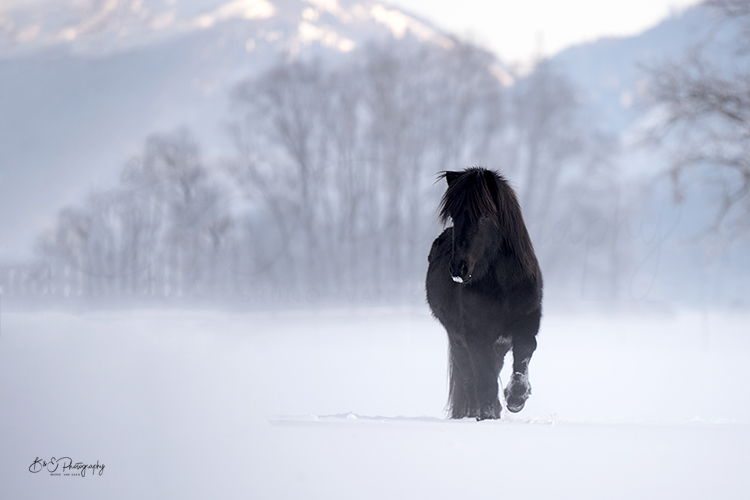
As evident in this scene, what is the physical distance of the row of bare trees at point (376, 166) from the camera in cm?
1913

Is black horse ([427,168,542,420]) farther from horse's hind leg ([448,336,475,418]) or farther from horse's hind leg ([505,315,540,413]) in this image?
horse's hind leg ([448,336,475,418])

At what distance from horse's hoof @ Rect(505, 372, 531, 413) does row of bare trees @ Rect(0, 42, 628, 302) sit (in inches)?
576

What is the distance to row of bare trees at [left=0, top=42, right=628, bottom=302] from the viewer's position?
19133 mm

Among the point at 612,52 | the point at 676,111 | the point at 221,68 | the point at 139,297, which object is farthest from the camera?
the point at 612,52

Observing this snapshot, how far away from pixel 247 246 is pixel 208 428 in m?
14.6

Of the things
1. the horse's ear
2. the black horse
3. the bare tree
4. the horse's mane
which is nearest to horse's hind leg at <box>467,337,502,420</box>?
the black horse

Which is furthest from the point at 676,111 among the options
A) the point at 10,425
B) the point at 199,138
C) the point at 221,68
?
the point at 221,68

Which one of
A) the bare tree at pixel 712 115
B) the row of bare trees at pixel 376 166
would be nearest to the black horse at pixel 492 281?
the bare tree at pixel 712 115

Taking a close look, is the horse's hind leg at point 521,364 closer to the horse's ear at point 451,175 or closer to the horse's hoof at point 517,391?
the horse's hoof at point 517,391

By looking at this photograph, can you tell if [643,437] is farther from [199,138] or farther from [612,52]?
[612,52]

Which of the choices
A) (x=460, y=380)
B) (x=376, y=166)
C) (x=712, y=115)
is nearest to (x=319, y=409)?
(x=460, y=380)

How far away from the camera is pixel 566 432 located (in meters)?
3.87

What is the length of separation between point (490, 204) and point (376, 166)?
17615 millimetres

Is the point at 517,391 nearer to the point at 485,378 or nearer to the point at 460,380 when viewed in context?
the point at 485,378
